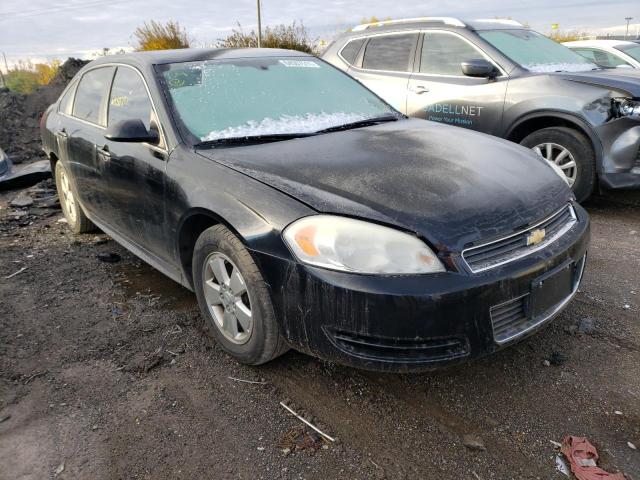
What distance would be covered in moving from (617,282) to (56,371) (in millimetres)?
3562

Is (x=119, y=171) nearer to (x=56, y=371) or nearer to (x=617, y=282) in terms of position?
(x=56, y=371)

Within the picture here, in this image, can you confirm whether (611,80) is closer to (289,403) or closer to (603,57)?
(289,403)

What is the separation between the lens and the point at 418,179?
235cm

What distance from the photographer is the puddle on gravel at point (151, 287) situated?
3473 mm

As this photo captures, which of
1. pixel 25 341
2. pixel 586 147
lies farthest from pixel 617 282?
pixel 25 341

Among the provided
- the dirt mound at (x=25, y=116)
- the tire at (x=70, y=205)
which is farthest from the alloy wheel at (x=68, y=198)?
the dirt mound at (x=25, y=116)

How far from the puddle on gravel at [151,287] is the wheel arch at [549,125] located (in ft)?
11.9

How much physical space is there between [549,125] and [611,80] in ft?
2.14

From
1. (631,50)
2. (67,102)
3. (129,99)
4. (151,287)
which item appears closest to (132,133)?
(129,99)

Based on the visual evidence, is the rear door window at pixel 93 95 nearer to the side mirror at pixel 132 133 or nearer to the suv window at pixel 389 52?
the side mirror at pixel 132 133

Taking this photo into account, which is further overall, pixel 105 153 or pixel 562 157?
pixel 562 157

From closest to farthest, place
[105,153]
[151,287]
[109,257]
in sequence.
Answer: [105,153] → [151,287] → [109,257]

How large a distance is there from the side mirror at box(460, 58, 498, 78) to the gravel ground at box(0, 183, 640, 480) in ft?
8.73

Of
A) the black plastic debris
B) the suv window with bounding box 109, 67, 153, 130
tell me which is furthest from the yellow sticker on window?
the black plastic debris
